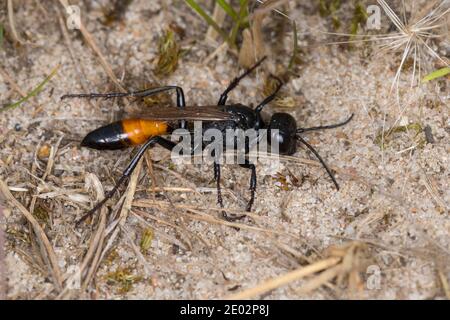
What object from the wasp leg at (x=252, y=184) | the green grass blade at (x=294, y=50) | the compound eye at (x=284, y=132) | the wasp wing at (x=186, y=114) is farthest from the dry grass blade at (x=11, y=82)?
the green grass blade at (x=294, y=50)

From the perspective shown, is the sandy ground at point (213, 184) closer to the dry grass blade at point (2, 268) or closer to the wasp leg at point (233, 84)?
the dry grass blade at point (2, 268)

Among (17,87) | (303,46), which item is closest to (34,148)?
(17,87)

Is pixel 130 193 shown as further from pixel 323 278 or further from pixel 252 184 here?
pixel 323 278

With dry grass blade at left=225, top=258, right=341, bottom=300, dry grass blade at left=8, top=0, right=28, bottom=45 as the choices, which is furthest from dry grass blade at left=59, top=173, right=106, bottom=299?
dry grass blade at left=8, top=0, right=28, bottom=45

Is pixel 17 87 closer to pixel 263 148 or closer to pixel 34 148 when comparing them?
pixel 34 148

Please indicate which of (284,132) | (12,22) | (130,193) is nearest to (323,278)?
(284,132)

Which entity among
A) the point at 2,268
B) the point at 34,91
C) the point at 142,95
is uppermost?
the point at 142,95
